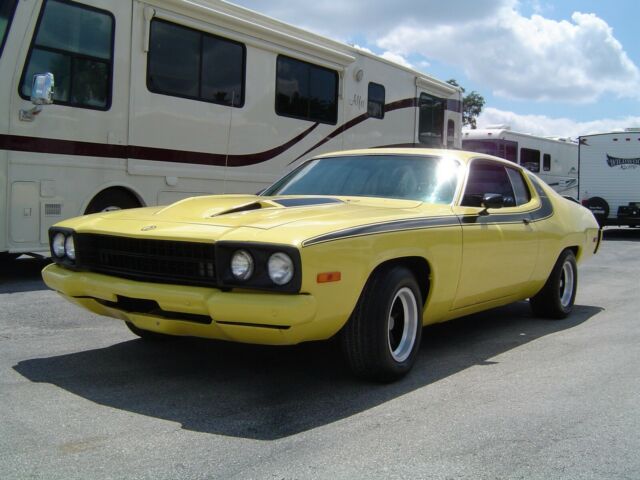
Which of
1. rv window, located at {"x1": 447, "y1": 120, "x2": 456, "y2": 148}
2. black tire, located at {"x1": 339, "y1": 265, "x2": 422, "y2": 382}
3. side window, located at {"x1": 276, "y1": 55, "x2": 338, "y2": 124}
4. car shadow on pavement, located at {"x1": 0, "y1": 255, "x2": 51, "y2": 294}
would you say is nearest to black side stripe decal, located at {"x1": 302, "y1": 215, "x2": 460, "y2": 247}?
black tire, located at {"x1": 339, "y1": 265, "x2": 422, "y2": 382}

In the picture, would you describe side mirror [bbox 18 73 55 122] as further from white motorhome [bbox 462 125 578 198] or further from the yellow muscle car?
white motorhome [bbox 462 125 578 198]

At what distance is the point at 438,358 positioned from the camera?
15.6ft

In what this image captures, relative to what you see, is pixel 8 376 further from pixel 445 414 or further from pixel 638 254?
pixel 638 254

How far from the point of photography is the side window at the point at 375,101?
11.6 m

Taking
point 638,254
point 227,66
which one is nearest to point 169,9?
point 227,66

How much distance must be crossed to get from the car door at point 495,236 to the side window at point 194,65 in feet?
14.4

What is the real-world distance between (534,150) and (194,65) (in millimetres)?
17246

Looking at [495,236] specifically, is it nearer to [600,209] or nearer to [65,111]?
[65,111]

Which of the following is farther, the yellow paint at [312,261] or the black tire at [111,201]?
the black tire at [111,201]

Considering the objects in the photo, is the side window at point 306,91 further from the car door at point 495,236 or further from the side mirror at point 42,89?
the car door at point 495,236

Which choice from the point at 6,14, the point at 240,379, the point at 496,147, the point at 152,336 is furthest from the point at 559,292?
the point at 496,147

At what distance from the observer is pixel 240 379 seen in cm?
409

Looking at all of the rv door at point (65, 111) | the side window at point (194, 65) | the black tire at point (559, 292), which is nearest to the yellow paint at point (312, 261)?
the black tire at point (559, 292)

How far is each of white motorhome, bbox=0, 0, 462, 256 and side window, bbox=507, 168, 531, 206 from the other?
4298mm
